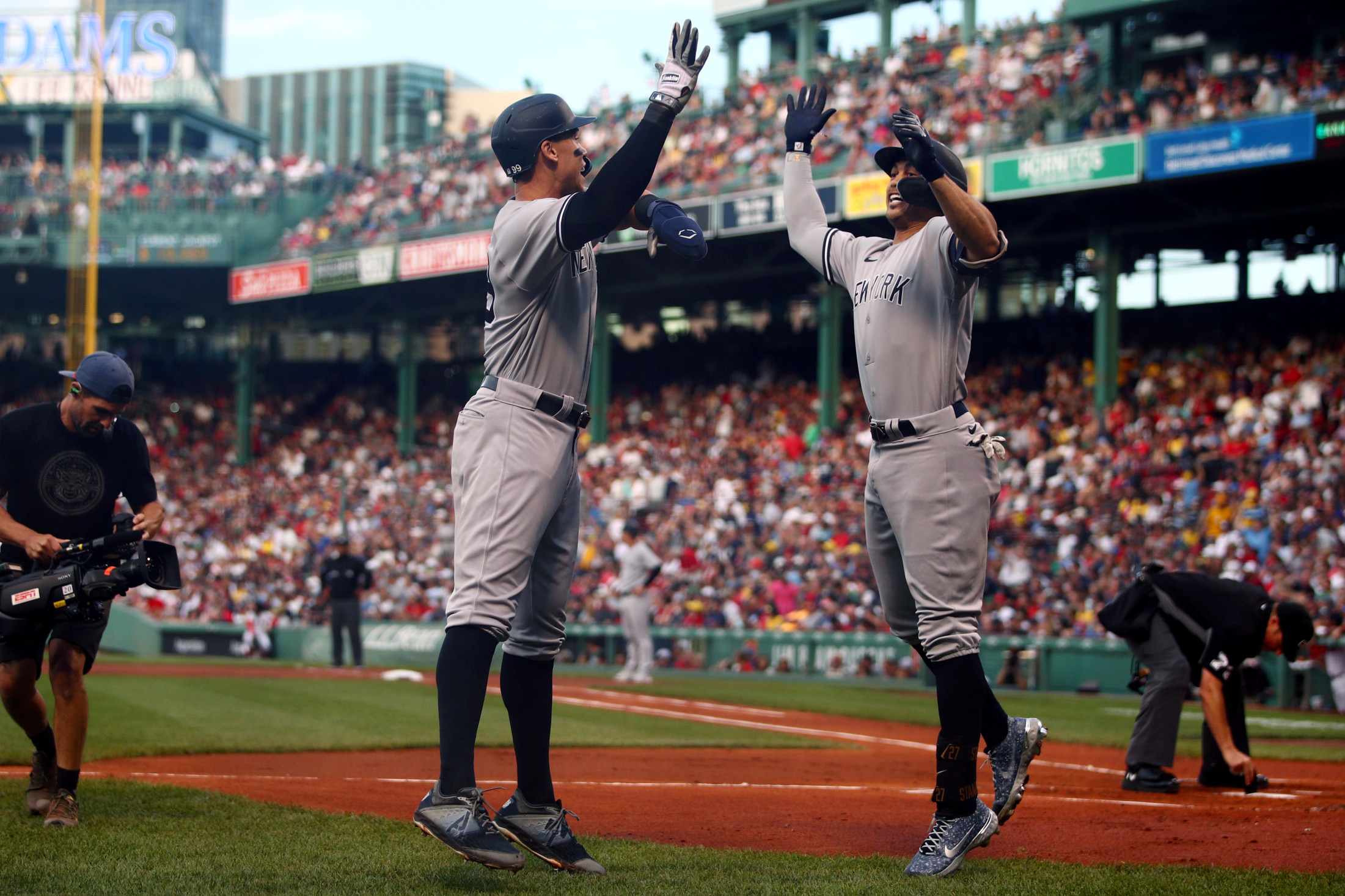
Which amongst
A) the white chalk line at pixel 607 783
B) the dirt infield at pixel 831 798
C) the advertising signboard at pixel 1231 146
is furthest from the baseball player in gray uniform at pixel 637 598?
the advertising signboard at pixel 1231 146

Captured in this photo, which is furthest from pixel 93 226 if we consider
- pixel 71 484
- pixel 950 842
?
pixel 950 842

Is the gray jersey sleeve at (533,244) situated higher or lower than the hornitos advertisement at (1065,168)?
lower

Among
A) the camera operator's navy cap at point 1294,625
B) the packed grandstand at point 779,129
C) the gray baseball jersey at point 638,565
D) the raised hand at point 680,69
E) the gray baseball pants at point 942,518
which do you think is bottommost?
the gray baseball jersey at point 638,565

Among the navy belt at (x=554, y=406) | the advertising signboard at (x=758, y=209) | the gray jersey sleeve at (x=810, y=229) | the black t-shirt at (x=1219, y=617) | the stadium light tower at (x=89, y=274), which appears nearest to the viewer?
the navy belt at (x=554, y=406)

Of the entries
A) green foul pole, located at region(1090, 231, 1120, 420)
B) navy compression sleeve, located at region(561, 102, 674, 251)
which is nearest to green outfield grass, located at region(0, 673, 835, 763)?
navy compression sleeve, located at region(561, 102, 674, 251)

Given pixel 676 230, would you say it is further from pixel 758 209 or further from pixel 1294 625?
pixel 758 209

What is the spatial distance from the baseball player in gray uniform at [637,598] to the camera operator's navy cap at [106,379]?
1053 cm

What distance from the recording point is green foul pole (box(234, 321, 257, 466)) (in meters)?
33.4

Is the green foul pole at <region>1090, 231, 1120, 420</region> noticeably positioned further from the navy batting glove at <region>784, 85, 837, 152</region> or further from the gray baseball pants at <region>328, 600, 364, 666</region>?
the navy batting glove at <region>784, 85, 837, 152</region>

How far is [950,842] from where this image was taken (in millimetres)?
4199

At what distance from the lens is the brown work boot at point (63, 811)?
4.96 meters

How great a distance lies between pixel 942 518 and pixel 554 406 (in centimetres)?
132

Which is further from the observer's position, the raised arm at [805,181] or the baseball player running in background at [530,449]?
the raised arm at [805,181]

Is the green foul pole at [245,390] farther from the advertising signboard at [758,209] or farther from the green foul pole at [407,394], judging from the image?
the advertising signboard at [758,209]
